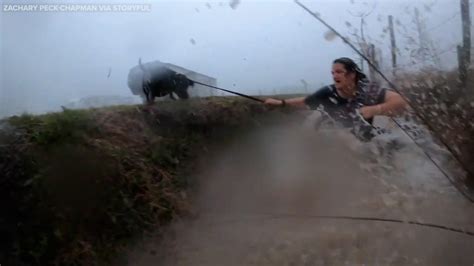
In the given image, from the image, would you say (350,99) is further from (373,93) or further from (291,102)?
(291,102)

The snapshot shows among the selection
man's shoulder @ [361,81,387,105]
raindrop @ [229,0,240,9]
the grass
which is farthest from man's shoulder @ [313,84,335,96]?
raindrop @ [229,0,240,9]

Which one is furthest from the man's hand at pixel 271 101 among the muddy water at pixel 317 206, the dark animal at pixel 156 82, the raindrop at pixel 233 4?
the raindrop at pixel 233 4

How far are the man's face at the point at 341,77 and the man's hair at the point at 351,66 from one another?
0.02 meters

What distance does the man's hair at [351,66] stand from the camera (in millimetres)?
4738

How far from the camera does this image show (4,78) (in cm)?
436

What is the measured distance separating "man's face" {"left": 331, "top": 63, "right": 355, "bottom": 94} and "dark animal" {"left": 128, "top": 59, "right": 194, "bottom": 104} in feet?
3.88

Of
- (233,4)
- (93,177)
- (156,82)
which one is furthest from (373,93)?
(93,177)

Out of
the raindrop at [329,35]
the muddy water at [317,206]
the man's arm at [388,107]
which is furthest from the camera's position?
the man's arm at [388,107]

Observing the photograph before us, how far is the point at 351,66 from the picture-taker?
187 inches

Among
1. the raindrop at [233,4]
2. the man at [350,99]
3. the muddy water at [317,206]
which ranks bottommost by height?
the muddy water at [317,206]

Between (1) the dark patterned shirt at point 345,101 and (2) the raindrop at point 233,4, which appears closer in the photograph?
(2) the raindrop at point 233,4

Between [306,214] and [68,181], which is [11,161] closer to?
[68,181]

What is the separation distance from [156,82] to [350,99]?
161cm

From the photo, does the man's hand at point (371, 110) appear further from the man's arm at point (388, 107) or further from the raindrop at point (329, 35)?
the raindrop at point (329, 35)
